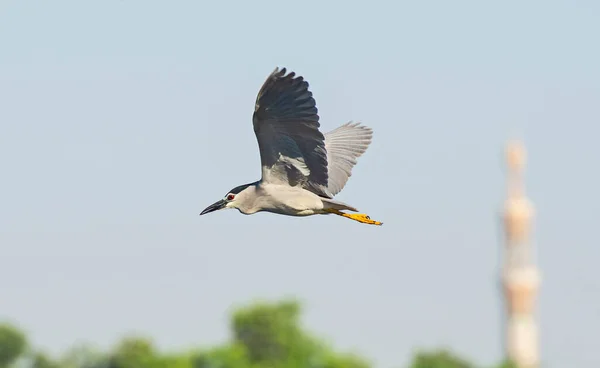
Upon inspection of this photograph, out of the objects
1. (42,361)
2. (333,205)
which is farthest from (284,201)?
(42,361)

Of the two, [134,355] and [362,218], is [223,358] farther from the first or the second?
[362,218]

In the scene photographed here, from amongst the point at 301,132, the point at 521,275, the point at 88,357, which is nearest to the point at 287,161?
the point at 301,132

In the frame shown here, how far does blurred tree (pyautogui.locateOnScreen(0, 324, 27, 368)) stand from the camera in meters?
109

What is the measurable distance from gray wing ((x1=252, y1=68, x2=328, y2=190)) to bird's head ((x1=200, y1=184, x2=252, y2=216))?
0.32m

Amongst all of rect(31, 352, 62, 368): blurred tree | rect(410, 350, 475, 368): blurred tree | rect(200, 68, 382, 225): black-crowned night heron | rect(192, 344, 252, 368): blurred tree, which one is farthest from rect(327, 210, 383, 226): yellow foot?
rect(31, 352, 62, 368): blurred tree

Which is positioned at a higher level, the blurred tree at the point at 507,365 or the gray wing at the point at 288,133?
the gray wing at the point at 288,133

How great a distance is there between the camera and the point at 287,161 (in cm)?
2458

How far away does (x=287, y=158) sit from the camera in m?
24.5

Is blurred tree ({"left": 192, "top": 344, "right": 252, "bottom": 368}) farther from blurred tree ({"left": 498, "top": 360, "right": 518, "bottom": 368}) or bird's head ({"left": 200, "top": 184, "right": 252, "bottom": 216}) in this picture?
bird's head ({"left": 200, "top": 184, "right": 252, "bottom": 216})

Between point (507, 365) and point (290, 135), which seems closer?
point (290, 135)

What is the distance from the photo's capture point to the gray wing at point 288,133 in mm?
23953

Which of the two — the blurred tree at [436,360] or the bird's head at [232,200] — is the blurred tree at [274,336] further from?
the bird's head at [232,200]

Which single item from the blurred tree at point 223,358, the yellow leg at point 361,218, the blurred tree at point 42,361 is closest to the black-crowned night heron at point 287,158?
the yellow leg at point 361,218

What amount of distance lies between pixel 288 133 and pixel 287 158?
374mm
